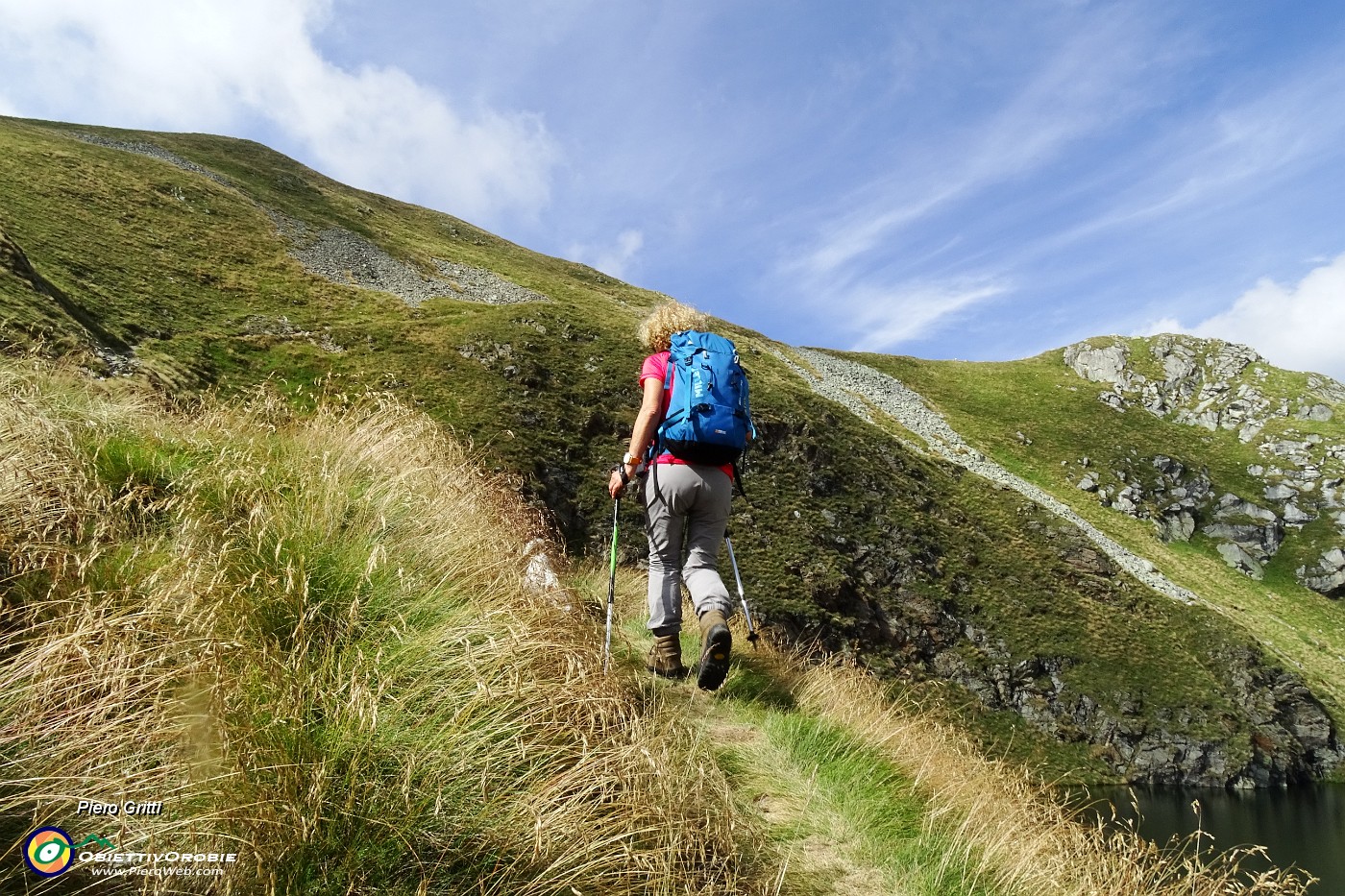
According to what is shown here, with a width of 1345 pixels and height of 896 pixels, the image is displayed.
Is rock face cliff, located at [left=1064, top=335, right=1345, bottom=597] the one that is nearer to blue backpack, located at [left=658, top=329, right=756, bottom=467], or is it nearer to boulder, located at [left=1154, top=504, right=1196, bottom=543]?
boulder, located at [left=1154, top=504, right=1196, bottom=543]

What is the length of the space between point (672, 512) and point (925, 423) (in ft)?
231

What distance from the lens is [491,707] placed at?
8.91 ft

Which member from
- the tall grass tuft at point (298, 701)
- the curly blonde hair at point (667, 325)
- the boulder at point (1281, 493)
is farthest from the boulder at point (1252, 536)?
the tall grass tuft at point (298, 701)

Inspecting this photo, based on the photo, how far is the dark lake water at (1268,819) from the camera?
31922mm

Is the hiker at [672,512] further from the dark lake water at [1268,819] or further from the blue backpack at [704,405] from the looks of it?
the dark lake water at [1268,819]

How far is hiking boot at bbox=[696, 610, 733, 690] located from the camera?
187 inches

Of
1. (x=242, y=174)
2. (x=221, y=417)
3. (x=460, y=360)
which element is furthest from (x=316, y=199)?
(x=221, y=417)

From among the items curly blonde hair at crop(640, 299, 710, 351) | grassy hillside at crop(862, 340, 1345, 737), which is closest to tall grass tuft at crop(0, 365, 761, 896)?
curly blonde hair at crop(640, 299, 710, 351)

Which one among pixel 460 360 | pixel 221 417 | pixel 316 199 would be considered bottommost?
pixel 221 417

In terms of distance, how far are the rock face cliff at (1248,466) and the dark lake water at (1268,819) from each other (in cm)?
3254

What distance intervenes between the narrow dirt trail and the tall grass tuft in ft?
200

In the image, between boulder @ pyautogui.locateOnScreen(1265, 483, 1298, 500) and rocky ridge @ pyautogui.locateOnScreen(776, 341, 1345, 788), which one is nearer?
rocky ridge @ pyautogui.locateOnScreen(776, 341, 1345, 788)

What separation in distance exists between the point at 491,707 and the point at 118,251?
1733 inches

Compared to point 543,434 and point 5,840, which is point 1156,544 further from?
point 5,840
